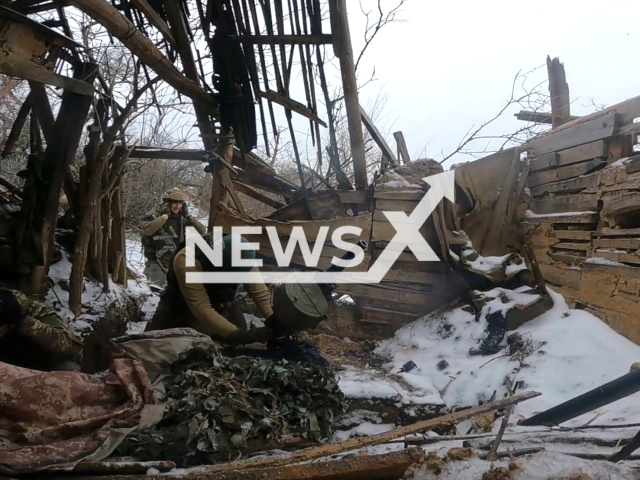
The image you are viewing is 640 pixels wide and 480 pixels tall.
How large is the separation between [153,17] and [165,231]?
371 centimetres

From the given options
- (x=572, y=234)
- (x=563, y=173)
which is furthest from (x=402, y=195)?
(x=572, y=234)

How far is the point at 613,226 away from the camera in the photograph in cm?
392

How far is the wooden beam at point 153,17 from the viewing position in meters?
3.06

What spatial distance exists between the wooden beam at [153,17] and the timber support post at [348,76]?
1.48 meters

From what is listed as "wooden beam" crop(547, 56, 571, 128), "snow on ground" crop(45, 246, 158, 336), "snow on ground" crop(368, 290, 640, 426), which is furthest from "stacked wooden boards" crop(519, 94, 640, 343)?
"snow on ground" crop(45, 246, 158, 336)

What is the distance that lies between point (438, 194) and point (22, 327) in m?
4.37

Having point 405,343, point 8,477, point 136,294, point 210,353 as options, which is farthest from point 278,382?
point 136,294

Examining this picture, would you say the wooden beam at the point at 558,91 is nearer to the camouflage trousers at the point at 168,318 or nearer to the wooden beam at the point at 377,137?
the wooden beam at the point at 377,137

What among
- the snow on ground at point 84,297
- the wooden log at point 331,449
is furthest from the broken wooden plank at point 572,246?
the snow on ground at point 84,297

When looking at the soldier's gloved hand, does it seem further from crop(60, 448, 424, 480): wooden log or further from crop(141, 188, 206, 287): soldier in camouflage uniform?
crop(141, 188, 206, 287): soldier in camouflage uniform

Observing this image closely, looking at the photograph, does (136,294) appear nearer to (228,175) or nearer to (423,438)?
(228,175)

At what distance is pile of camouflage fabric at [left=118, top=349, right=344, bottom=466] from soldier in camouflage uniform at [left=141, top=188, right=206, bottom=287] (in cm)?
386

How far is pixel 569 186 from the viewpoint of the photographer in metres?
4.69

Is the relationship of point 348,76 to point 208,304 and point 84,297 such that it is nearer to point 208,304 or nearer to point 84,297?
point 208,304
